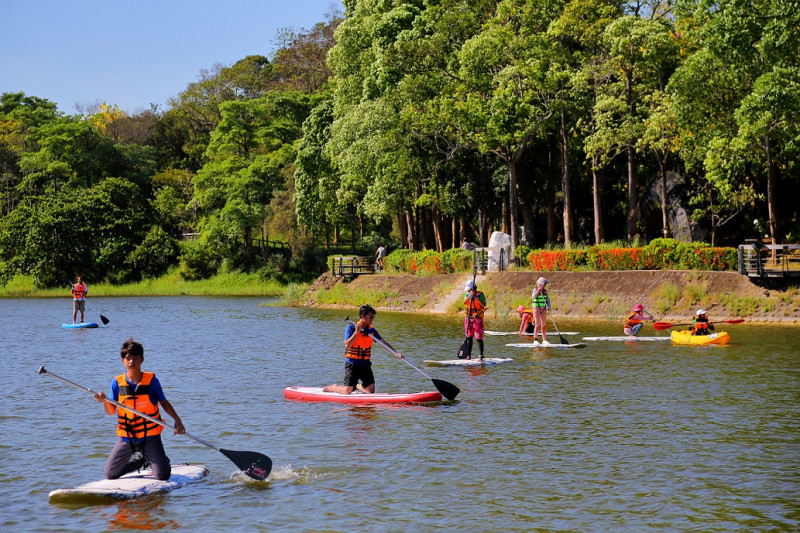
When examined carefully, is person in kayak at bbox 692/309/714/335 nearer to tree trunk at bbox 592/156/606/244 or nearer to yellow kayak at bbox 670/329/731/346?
yellow kayak at bbox 670/329/731/346

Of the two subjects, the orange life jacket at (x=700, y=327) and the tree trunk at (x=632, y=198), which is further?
the tree trunk at (x=632, y=198)

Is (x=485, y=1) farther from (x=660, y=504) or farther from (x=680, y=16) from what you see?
(x=660, y=504)

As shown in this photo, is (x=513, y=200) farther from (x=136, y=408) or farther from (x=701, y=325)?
(x=136, y=408)

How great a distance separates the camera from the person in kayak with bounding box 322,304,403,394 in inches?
683

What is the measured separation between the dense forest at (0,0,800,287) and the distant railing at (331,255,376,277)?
123 inches

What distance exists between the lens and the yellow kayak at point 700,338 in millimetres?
29016

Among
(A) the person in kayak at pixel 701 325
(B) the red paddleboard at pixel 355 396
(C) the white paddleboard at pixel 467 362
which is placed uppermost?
(A) the person in kayak at pixel 701 325

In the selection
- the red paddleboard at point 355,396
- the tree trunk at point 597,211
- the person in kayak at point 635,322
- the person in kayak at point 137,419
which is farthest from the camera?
the tree trunk at point 597,211

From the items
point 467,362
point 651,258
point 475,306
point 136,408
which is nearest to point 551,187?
point 651,258

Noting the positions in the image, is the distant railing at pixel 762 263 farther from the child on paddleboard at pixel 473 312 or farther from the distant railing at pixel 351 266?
the distant railing at pixel 351 266

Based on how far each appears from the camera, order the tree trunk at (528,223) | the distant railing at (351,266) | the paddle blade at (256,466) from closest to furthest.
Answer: the paddle blade at (256,466), the tree trunk at (528,223), the distant railing at (351,266)

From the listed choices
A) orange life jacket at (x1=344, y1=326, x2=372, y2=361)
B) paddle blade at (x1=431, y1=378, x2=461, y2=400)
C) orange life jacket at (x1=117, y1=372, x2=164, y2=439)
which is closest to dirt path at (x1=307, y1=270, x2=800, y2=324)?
paddle blade at (x1=431, y1=378, x2=461, y2=400)

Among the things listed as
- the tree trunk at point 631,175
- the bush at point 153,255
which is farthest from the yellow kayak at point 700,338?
the bush at point 153,255

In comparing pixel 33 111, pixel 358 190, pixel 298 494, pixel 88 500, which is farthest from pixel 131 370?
pixel 33 111
